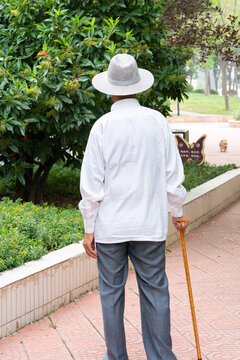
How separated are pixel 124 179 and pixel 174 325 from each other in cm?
169

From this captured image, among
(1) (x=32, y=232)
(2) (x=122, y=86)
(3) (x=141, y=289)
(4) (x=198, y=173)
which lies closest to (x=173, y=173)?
(2) (x=122, y=86)

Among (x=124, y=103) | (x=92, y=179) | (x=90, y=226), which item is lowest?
(x=90, y=226)

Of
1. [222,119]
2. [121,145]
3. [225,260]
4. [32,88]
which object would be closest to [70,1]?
[32,88]

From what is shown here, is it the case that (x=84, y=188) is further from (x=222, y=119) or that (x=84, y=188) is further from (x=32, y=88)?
(x=222, y=119)

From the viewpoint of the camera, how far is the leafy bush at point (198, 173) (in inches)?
370

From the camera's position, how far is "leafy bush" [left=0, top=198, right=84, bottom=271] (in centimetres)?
469

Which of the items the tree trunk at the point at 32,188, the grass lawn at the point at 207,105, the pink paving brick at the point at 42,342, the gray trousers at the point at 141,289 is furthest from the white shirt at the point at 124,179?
the grass lawn at the point at 207,105

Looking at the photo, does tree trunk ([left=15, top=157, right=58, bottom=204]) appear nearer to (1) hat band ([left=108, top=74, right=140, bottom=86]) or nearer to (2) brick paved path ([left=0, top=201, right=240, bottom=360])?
(2) brick paved path ([left=0, top=201, right=240, bottom=360])

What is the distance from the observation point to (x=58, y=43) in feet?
22.4

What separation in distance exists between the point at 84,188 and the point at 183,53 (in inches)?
201

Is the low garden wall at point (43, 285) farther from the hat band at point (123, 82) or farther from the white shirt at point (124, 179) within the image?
the hat band at point (123, 82)

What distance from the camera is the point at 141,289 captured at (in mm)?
3443

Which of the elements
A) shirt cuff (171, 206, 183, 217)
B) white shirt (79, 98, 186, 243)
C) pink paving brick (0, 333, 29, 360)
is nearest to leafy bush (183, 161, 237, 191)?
pink paving brick (0, 333, 29, 360)

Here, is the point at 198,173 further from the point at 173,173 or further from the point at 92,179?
the point at 92,179
